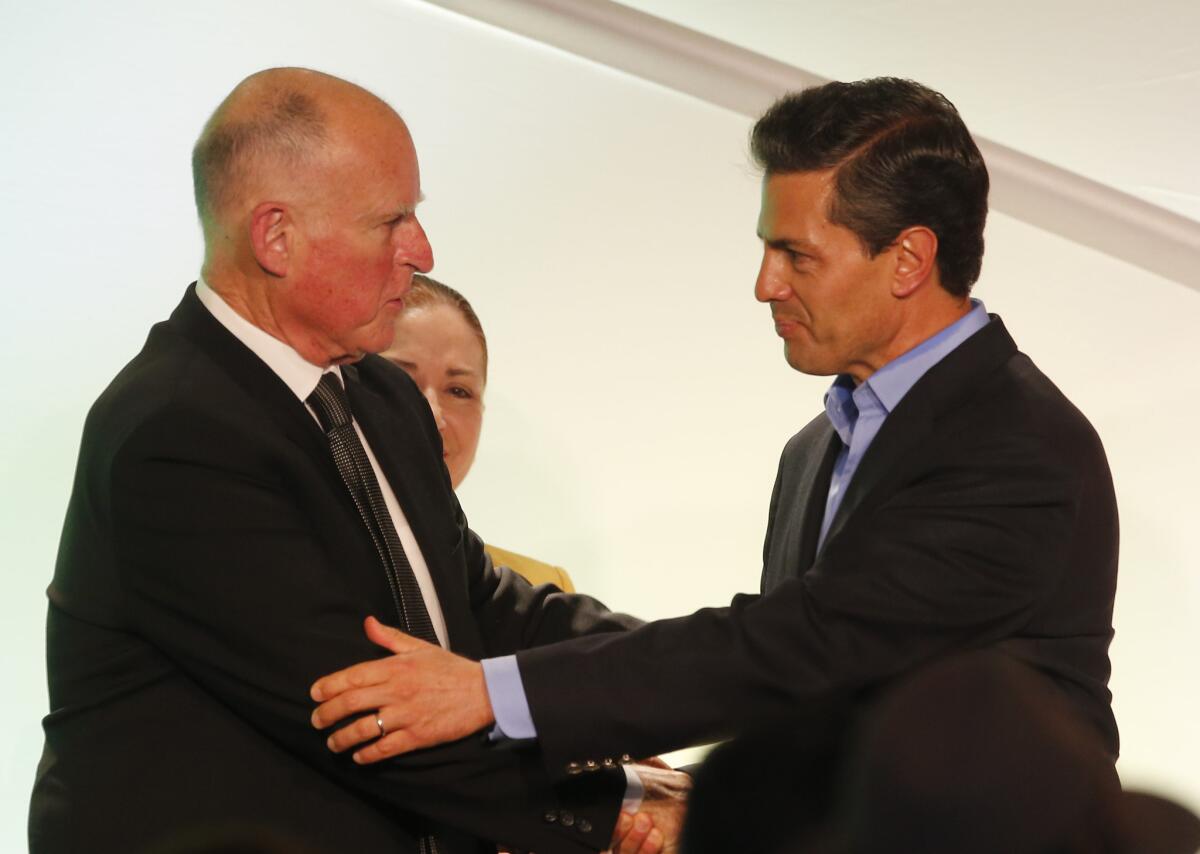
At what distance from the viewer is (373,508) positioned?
216 cm

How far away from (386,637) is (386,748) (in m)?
0.14

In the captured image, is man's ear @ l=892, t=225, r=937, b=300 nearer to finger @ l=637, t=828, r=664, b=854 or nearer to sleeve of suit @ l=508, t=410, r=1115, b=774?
sleeve of suit @ l=508, t=410, r=1115, b=774

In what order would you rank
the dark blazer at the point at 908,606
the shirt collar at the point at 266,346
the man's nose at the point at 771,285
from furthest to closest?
1. the man's nose at the point at 771,285
2. the shirt collar at the point at 266,346
3. the dark blazer at the point at 908,606

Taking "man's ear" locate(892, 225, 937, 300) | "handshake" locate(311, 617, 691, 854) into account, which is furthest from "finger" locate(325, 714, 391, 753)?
"man's ear" locate(892, 225, 937, 300)

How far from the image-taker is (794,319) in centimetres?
229

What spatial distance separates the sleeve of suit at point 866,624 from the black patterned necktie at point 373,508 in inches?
7.4

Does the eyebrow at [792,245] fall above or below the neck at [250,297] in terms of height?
above

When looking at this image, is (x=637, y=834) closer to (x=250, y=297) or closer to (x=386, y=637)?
(x=386, y=637)

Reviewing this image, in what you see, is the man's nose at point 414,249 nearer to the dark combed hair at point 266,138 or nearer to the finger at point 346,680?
the dark combed hair at point 266,138

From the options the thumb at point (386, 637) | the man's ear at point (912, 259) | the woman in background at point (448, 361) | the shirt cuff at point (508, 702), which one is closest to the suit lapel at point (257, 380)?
the thumb at point (386, 637)

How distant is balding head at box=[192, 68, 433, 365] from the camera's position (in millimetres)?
2164

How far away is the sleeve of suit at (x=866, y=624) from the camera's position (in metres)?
2.06

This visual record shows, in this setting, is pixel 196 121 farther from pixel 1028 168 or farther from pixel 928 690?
pixel 928 690

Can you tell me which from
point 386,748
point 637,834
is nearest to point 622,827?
point 637,834
